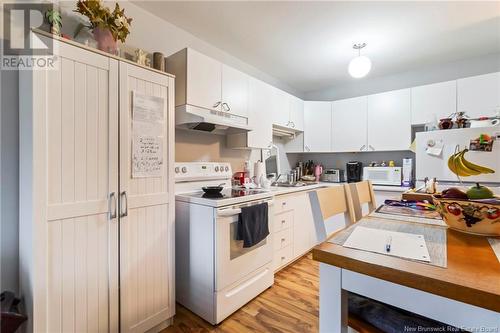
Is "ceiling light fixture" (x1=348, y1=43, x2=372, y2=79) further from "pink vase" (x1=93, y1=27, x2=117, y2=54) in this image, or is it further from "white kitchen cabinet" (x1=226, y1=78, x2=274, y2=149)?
"pink vase" (x1=93, y1=27, x2=117, y2=54)

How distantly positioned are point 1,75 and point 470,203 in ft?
7.84

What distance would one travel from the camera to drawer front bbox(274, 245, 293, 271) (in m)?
2.35

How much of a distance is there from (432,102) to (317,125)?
4.74 feet

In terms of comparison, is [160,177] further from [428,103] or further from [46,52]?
[428,103]

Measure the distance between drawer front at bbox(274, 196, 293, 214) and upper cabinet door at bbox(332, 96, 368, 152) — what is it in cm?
152

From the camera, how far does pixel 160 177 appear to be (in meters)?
1.62

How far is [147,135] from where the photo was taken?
1.54m

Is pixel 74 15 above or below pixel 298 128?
above

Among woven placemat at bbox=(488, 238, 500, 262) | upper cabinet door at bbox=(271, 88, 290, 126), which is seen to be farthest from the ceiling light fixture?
woven placemat at bbox=(488, 238, 500, 262)

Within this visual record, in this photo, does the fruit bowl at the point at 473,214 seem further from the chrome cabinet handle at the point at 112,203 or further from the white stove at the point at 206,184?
the chrome cabinet handle at the point at 112,203

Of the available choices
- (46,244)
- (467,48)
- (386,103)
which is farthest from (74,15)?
(467,48)

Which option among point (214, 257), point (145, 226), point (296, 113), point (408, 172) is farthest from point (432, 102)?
point (145, 226)

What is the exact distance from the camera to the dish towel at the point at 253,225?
1775 mm

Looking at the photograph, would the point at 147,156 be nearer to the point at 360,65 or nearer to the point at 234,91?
the point at 234,91
